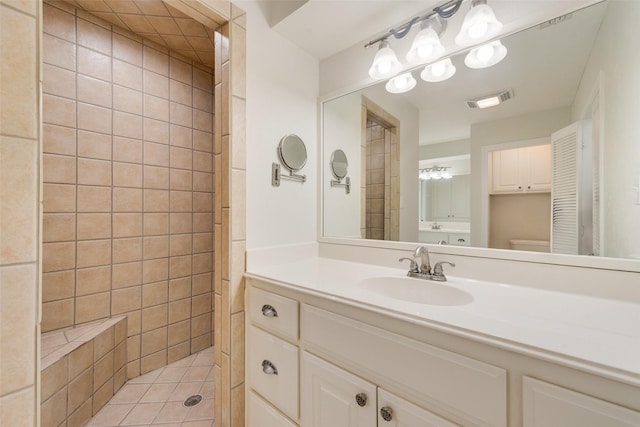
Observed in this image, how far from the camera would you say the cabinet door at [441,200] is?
127 cm

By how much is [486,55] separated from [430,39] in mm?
245

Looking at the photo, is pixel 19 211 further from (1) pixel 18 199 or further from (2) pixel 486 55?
(2) pixel 486 55

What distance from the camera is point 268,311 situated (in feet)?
3.60

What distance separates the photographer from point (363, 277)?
1.19 meters

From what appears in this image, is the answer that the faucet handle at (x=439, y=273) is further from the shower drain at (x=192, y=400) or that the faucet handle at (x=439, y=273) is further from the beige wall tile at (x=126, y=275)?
the beige wall tile at (x=126, y=275)

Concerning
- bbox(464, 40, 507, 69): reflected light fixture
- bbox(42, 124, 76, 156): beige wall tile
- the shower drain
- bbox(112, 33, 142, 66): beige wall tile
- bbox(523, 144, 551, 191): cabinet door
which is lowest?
the shower drain

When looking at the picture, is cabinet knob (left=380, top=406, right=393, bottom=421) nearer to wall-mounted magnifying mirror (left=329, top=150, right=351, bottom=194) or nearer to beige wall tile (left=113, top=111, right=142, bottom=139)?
wall-mounted magnifying mirror (left=329, top=150, right=351, bottom=194)

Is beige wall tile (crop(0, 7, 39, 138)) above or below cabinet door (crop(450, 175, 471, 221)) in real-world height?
above

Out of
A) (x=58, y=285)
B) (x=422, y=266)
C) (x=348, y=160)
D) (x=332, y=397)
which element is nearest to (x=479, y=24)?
(x=348, y=160)

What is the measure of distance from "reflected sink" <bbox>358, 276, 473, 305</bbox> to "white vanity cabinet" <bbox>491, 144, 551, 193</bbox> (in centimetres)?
50

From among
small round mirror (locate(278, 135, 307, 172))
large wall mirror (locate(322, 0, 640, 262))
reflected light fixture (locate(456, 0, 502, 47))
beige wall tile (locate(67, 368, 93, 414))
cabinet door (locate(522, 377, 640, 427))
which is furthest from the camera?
small round mirror (locate(278, 135, 307, 172))

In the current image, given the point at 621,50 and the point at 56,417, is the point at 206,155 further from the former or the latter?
the point at 621,50

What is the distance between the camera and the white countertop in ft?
1.67

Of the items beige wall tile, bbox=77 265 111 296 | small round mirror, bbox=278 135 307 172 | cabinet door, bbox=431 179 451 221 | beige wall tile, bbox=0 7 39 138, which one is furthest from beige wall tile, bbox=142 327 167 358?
cabinet door, bbox=431 179 451 221
